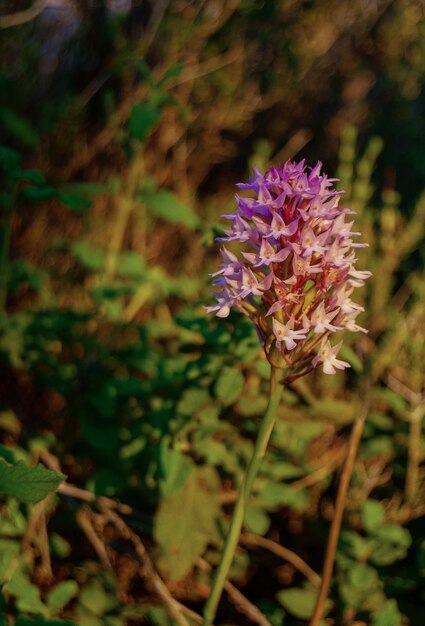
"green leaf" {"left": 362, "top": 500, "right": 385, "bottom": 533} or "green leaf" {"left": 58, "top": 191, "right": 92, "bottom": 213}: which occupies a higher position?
"green leaf" {"left": 58, "top": 191, "right": 92, "bottom": 213}

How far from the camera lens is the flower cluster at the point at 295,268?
115cm

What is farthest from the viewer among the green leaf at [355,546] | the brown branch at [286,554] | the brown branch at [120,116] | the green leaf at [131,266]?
the brown branch at [120,116]

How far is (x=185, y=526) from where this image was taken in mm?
1739

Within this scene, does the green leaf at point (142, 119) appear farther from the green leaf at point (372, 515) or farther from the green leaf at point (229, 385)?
the green leaf at point (372, 515)

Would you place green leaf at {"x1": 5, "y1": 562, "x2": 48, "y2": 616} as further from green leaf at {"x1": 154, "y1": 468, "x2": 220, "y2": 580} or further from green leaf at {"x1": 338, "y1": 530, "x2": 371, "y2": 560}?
green leaf at {"x1": 338, "y1": 530, "x2": 371, "y2": 560}

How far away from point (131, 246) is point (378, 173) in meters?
1.74

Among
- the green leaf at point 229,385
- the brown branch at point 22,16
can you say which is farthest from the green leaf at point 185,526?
the brown branch at point 22,16

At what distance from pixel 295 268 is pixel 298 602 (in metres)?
0.99

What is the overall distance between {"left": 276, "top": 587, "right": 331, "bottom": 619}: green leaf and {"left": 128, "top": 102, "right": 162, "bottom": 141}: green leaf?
134 cm

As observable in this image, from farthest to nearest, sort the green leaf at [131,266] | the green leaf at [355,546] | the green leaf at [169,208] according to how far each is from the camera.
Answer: the green leaf at [131,266], the green leaf at [169,208], the green leaf at [355,546]

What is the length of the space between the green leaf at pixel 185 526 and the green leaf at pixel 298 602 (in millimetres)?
224

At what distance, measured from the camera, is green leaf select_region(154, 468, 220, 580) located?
5.61 ft

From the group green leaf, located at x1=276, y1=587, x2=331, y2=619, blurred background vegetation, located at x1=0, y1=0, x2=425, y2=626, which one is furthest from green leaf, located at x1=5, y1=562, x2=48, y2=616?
green leaf, located at x1=276, y1=587, x2=331, y2=619

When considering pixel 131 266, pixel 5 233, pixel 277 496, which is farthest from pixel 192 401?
pixel 131 266
